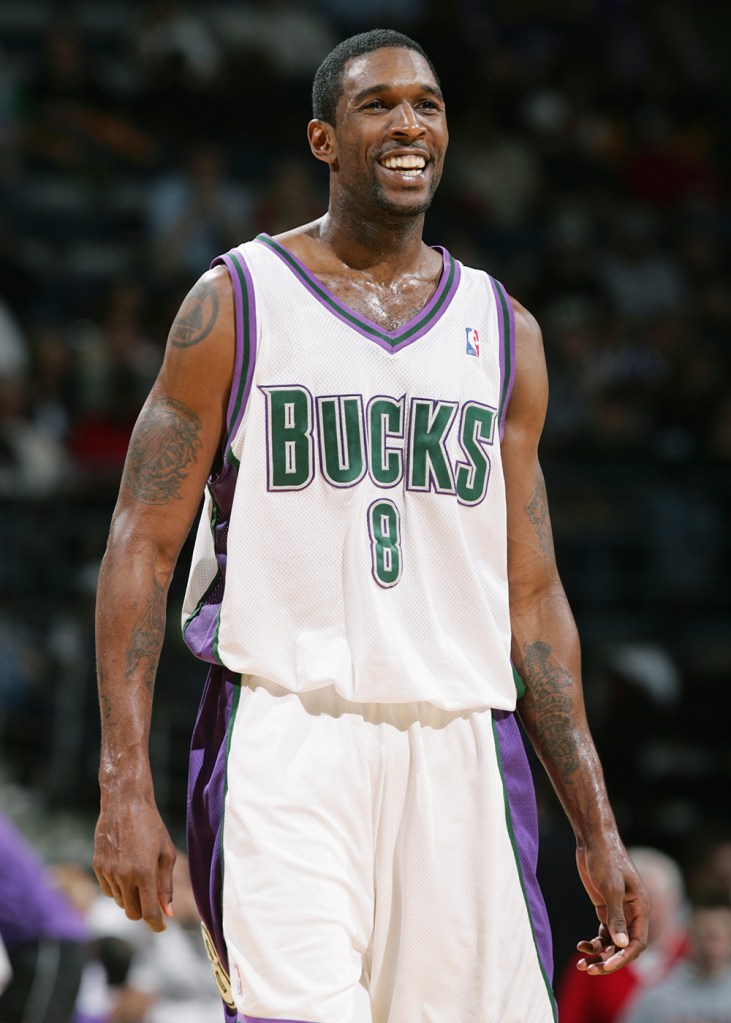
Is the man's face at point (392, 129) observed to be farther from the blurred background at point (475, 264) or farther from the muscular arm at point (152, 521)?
the blurred background at point (475, 264)

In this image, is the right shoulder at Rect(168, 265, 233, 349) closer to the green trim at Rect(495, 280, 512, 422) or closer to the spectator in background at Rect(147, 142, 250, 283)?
the green trim at Rect(495, 280, 512, 422)

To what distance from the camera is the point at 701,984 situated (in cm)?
615

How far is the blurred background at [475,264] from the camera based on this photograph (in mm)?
8406

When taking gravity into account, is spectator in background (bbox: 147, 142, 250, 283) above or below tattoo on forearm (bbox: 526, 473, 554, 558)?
above

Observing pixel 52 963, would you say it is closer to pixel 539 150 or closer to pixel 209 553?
pixel 209 553

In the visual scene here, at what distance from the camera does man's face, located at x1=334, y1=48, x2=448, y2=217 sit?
11.2 feet

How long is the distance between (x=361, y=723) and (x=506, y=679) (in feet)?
1.10

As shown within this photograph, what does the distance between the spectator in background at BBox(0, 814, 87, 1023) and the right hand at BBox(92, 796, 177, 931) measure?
1.04m

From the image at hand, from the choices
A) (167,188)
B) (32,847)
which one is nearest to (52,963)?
(32,847)

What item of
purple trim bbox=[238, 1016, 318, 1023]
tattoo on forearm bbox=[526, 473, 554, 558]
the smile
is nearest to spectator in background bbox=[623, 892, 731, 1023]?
tattoo on forearm bbox=[526, 473, 554, 558]

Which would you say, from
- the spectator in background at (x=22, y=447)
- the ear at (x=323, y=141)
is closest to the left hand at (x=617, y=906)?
the ear at (x=323, y=141)

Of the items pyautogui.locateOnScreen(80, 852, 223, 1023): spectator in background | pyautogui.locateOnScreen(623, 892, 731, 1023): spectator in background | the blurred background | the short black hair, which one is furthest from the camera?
the blurred background

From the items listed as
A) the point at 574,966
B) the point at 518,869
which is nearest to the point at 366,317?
the point at 518,869

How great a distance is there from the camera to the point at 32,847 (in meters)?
7.88
